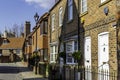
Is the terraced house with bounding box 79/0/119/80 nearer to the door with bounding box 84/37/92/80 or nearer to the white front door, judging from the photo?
the door with bounding box 84/37/92/80

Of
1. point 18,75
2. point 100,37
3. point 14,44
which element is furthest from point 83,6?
point 14,44

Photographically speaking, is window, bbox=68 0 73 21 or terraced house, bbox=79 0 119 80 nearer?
terraced house, bbox=79 0 119 80

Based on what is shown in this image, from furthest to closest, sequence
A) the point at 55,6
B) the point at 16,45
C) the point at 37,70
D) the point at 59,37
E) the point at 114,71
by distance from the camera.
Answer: the point at 16,45
the point at 37,70
the point at 55,6
the point at 59,37
the point at 114,71

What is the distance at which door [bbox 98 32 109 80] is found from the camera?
51.0ft

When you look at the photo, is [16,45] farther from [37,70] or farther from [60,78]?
[60,78]

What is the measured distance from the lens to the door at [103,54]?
15.5 metres

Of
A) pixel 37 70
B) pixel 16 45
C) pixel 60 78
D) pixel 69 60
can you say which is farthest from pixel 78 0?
pixel 16 45

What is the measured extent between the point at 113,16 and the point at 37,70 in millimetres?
21463

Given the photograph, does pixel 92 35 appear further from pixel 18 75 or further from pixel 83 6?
pixel 18 75

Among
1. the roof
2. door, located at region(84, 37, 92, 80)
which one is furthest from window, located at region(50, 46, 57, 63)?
the roof

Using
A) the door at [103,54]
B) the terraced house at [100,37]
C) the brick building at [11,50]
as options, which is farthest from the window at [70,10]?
the brick building at [11,50]

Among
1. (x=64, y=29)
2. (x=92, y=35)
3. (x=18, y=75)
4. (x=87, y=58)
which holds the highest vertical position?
(x=64, y=29)

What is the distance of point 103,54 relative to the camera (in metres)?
16.1

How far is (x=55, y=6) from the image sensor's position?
97.0 feet
